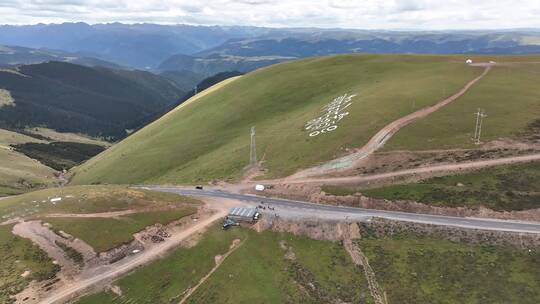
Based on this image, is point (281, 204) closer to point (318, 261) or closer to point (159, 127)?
point (318, 261)

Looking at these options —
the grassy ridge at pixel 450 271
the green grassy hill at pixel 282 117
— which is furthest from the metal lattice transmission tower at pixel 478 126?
the grassy ridge at pixel 450 271

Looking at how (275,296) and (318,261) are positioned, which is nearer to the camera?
(275,296)

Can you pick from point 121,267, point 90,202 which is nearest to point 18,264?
point 121,267

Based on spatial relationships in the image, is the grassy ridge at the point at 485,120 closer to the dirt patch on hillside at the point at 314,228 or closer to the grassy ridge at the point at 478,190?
the grassy ridge at the point at 478,190

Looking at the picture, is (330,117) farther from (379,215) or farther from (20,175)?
(20,175)

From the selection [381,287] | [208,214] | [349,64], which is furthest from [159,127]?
[381,287]

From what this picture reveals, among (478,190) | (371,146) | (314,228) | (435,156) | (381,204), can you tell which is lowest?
(314,228)
